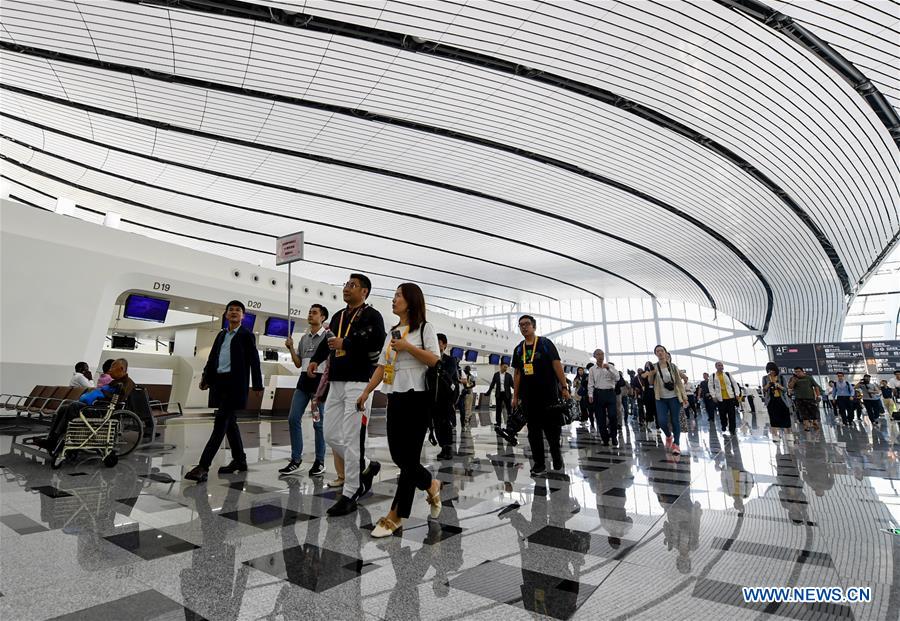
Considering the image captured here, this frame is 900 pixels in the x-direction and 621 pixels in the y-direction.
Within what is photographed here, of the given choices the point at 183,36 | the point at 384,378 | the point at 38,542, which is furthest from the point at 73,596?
the point at 183,36

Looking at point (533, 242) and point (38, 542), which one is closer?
point (38, 542)

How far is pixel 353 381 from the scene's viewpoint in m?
3.27

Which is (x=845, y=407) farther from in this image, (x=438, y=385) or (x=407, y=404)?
(x=407, y=404)

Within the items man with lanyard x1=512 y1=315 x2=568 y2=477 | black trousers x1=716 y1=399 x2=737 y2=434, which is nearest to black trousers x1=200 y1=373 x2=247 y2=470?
man with lanyard x1=512 y1=315 x2=568 y2=477

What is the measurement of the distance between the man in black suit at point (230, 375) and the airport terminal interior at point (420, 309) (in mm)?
35

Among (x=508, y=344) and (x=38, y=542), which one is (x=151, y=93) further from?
(x=508, y=344)

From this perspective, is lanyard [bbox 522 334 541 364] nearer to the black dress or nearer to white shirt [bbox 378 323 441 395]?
white shirt [bbox 378 323 441 395]

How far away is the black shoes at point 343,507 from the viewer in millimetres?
2965

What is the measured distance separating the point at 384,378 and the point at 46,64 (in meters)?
15.8

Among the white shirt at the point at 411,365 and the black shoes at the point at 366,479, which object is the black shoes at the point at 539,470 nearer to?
the black shoes at the point at 366,479

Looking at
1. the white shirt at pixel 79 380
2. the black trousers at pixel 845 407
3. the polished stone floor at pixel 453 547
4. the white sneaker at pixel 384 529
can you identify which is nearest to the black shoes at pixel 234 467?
the polished stone floor at pixel 453 547

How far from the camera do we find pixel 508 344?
2838 centimetres

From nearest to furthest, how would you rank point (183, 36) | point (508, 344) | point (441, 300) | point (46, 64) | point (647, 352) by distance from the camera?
point (183, 36), point (46, 64), point (508, 344), point (647, 352), point (441, 300)

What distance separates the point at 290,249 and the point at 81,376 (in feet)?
18.0
